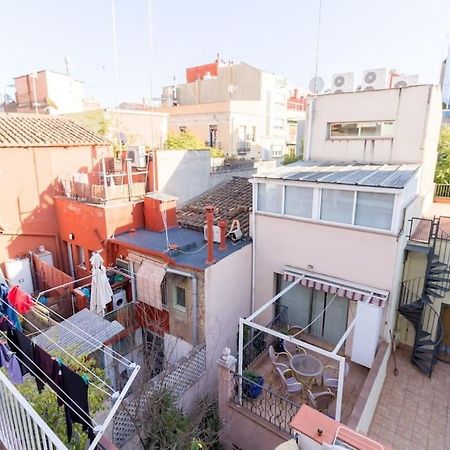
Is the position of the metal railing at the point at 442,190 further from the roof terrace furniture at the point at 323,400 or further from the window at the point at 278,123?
the window at the point at 278,123

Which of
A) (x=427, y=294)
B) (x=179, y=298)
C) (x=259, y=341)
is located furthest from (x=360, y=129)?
(x=179, y=298)

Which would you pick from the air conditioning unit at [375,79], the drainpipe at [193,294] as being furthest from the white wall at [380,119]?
the drainpipe at [193,294]

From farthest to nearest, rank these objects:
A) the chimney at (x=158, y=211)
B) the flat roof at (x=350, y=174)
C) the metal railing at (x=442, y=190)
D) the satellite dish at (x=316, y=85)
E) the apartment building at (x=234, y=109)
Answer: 1. the apartment building at (x=234, y=109)
2. the metal railing at (x=442, y=190)
3. the satellite dish at (x=316, y=85)
4. the chimney at (x=158, y=211)
5. the flat roof at (x=350, y=174)

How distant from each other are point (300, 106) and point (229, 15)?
4478 centimetres

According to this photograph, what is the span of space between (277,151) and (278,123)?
4.62m

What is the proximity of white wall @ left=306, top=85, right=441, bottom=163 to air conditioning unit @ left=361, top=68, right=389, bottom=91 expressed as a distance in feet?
19.0

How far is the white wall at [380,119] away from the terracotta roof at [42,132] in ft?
47.9

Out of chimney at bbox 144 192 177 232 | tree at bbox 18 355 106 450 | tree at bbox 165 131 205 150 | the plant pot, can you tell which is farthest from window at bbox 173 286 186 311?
tree at bbox 165 131 205 150

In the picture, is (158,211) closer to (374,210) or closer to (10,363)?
(10,363)

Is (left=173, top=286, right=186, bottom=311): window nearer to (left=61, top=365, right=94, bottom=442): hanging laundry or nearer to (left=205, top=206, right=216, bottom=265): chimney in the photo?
(left=205, top=206, right=216, bottom=265): chimney

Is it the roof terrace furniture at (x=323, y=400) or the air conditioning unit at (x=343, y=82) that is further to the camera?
the air conditioning unit at (x=343, y=82)

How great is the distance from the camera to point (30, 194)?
19.3 m

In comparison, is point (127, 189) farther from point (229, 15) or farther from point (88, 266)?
point (229, 15)

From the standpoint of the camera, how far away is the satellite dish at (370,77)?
22594mm
